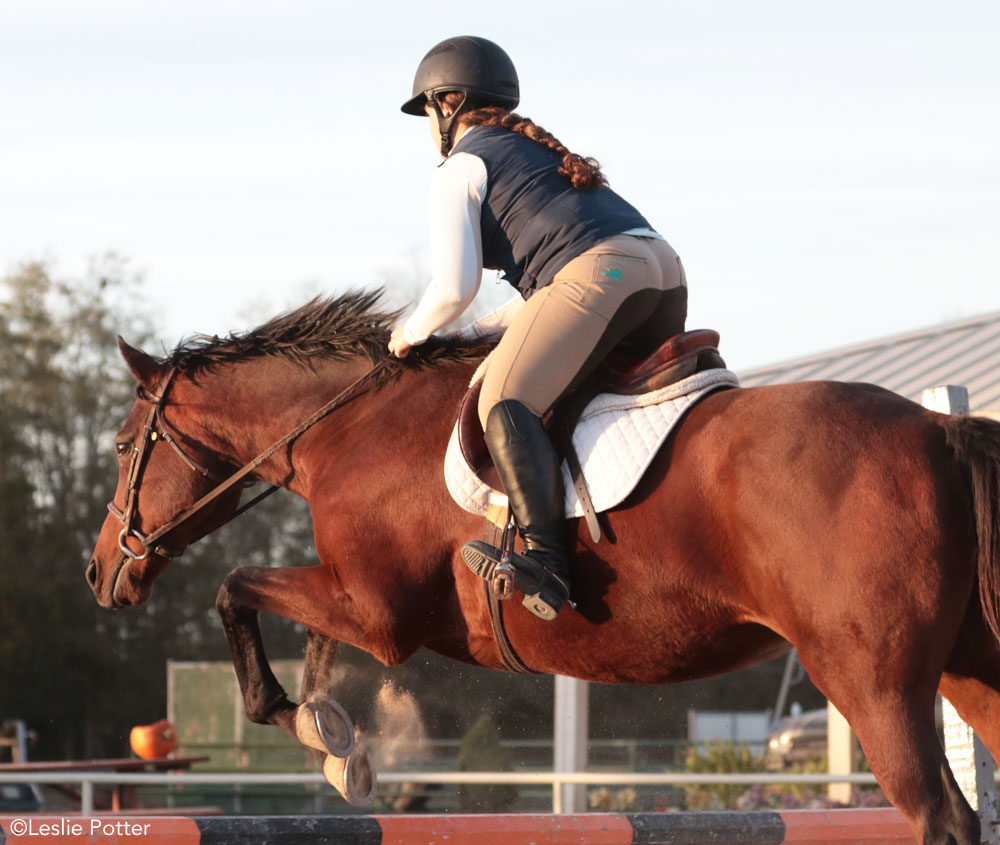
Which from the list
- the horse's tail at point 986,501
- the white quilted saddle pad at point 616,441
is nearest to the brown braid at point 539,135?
the white quilted saddle pad at point 616,441

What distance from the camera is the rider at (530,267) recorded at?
12.9ft

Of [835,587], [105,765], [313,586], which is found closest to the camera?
[835,587]

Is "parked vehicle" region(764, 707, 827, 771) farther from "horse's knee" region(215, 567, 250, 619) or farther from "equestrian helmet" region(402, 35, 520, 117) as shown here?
"equestrian helmet" region(402, 35, 520, 117)

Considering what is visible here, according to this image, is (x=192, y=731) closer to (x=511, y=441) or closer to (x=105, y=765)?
(x=105, y=765)

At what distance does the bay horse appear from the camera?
11.3 feet

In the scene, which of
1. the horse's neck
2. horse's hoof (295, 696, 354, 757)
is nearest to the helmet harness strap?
the horse's neck

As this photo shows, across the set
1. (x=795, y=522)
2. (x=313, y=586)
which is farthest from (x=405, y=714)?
(x=795, y=522)

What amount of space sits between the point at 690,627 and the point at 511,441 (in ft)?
2.52

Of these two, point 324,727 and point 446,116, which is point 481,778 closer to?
point 324,727

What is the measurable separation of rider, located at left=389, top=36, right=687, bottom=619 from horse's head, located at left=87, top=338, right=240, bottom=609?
1.10m

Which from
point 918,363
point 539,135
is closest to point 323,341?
point 539,135

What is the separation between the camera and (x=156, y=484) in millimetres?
5207

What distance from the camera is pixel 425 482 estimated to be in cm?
428

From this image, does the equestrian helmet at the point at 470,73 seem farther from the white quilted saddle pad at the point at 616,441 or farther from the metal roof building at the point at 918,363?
the metal roof building at the point at 918,363
